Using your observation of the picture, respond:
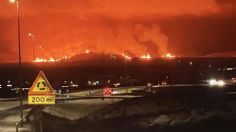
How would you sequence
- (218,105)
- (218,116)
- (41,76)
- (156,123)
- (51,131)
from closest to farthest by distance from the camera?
(41,76) < (51,131) < (156,123) < (218,116) < (218,105)

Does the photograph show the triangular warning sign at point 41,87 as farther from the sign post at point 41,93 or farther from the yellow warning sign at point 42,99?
the yellow warning sign at point 42,99

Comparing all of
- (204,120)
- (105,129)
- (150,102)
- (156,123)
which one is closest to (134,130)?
(105,129)

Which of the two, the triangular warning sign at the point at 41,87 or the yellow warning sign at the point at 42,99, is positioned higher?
the triangular warning sign at the point at 41,87

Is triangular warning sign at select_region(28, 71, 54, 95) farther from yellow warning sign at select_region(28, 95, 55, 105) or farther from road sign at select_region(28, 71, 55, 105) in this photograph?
yellow warning sign at select_region(28, 95, 55, 105)

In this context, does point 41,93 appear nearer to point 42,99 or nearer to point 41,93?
point 41,93

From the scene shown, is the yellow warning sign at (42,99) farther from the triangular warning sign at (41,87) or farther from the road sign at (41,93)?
the triangular warning sign at (41,87)

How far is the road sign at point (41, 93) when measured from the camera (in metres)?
20.3

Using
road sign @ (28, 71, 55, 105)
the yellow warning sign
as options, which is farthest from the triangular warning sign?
the yellow warning sign

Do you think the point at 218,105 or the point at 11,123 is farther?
the point at 218,105

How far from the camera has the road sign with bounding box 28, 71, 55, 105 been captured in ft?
66.7

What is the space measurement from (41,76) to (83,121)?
2141 cm

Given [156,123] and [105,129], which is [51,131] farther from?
[156,123]

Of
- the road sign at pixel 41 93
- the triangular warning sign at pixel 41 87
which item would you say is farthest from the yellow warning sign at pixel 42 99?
the triangular warning sign at pixel 41 87

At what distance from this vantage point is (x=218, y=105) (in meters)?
47.6
